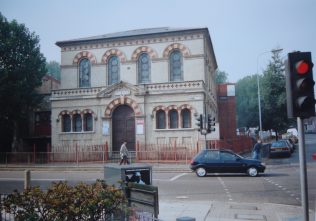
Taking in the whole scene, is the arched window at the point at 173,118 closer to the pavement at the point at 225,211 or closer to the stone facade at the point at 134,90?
the stone facade at the point at 134,90

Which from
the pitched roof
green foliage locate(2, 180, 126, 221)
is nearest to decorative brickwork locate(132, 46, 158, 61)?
the pitched roof

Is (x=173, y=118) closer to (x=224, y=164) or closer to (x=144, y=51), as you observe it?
(x=144, y=51)

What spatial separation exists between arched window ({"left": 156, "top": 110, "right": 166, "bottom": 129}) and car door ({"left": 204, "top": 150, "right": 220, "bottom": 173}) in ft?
32.6

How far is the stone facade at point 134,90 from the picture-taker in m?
28.9

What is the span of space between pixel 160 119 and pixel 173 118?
44.6 inches

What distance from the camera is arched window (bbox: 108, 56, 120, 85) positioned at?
105 feet

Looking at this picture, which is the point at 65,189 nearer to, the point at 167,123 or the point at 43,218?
the point at 43,218

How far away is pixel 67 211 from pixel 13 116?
96.2 feet

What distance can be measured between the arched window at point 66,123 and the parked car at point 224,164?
1573cm

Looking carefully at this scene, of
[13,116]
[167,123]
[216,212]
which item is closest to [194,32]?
[167,123]

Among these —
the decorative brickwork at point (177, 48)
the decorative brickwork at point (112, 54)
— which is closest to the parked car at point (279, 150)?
the decorative brickwork at point (177, 48)

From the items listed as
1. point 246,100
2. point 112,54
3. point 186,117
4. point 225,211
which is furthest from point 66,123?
point 246,100

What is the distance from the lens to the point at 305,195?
564 centimetres

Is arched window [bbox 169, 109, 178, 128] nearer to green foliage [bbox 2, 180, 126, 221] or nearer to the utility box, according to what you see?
the utility box
